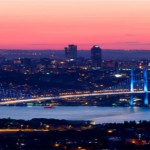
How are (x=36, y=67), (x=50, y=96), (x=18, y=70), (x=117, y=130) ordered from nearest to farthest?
1. (x=117, y=130)
2. (x=50, y=96)
3. (x=18, y=70)
4. (x=36, y=67)

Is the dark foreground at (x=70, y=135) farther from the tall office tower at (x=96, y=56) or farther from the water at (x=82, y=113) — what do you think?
the tall office tower at (x=96, y=56)

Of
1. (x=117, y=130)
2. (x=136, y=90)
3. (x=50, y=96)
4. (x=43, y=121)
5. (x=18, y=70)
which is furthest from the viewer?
(x=18, y=70)

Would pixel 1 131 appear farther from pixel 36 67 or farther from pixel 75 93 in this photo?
pixel 36 67

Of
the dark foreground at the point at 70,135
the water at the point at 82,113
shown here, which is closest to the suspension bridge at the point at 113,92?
the water at the point at 82,113

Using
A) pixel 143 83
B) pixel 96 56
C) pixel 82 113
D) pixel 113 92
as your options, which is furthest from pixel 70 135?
pixel 96 56

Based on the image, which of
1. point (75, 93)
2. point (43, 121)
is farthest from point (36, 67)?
point (43, 121)

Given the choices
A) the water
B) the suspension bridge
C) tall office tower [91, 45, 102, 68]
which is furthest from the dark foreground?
tall office tower [91, 45, 102, 68]
